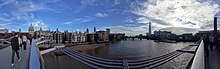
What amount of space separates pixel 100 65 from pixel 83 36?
121613 millimetres

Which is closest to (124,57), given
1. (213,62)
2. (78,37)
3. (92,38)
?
(213,62)

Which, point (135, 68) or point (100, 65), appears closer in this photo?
point (135, 68)

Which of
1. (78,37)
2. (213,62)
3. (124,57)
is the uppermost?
(78,37)

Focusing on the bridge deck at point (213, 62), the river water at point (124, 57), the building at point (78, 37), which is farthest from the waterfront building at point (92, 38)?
the bridge deck at point (213, 62)

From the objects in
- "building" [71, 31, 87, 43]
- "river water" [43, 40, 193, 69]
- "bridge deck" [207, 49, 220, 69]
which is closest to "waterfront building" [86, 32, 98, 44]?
"building" [71, 31, 87, 43]

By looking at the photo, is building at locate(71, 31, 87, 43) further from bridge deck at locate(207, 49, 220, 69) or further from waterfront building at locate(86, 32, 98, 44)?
bridge deck at locate(207, 49, 220, 69)


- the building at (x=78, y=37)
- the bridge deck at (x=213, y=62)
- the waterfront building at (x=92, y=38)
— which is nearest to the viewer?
the bridge deck at (x=213, y=62)

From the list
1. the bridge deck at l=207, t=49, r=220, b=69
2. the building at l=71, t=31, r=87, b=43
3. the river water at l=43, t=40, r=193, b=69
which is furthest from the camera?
the building at l=71, t=31, r=87, b=43

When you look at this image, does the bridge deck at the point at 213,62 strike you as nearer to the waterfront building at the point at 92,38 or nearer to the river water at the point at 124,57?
the river water at the point at 124,57

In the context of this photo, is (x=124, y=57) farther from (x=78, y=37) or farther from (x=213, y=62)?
(x=78, y=37)

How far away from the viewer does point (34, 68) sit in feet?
8.92

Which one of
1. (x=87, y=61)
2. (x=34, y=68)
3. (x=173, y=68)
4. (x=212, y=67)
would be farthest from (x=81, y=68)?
(x=34, y=68)

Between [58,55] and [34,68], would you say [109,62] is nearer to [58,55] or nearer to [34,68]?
[34,68]

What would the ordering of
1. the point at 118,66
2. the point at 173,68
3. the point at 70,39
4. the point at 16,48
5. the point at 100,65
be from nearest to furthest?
the point at 118,66, the point at 100,65, the point at 16,48, the point at 173,68, the point at 70,39
